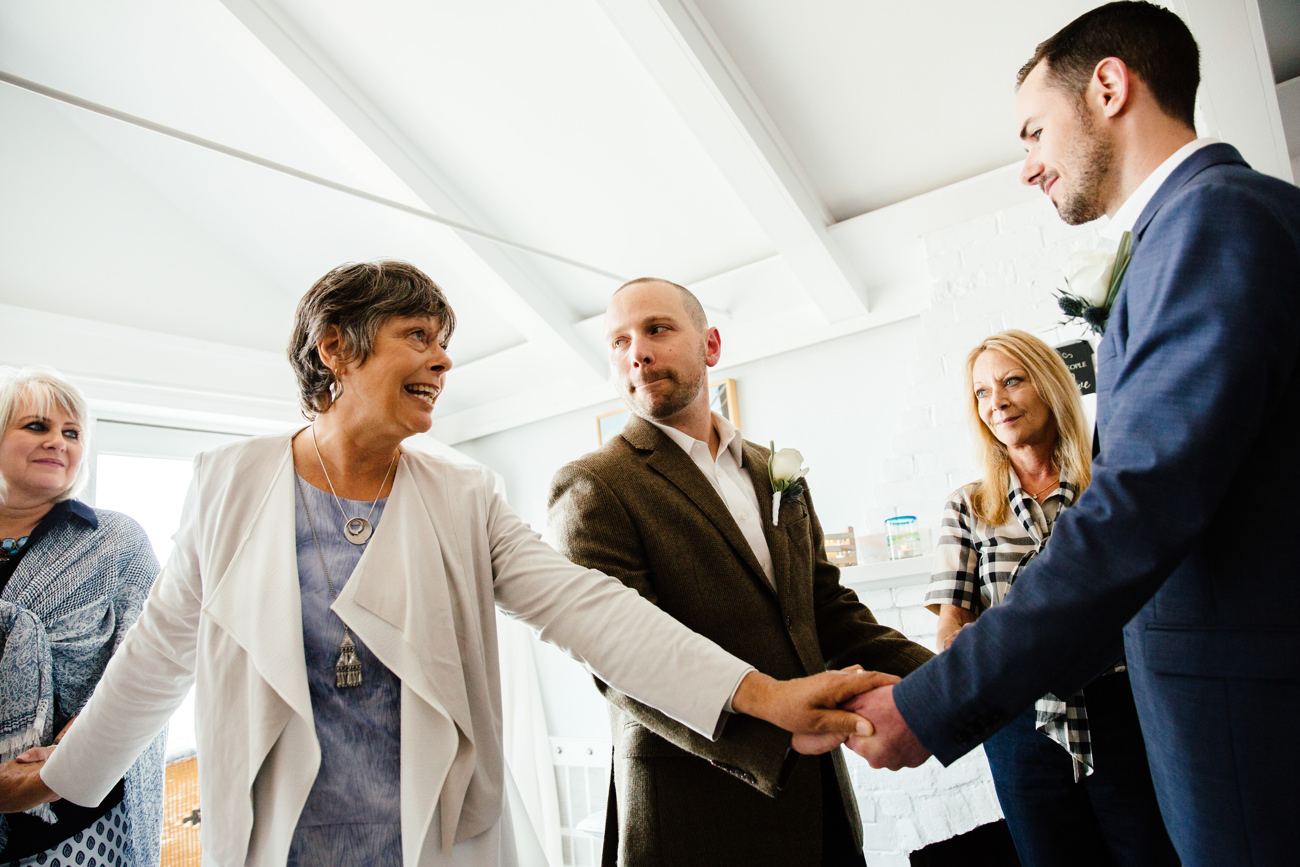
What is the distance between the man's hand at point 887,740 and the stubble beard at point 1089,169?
88 cm

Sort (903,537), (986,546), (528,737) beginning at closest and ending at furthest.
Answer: (986,546)
(903,537)
(528,737)

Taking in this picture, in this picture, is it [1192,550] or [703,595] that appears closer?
[1192,550]

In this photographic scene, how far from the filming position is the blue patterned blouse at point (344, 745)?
1.12 metres

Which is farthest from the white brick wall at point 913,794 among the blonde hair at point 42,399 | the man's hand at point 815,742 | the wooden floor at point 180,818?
the wooden floor at point 180,818

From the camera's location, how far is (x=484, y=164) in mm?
3973

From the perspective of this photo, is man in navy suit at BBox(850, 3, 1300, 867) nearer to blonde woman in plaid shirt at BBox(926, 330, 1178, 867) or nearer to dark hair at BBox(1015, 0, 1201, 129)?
dark hair at BBox(1015, 0, 1201, 129)

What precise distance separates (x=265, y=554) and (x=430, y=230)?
3077 mm

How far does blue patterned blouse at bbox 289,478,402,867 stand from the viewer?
1.12 meters

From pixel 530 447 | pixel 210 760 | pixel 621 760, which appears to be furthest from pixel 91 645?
pixel 530 447

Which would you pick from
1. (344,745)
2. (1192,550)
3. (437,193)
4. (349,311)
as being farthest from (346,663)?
(437,193)

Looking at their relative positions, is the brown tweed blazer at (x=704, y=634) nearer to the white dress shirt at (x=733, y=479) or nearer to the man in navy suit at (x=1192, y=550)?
the white dress shirt at (x=733, y=479)

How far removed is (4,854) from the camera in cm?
156

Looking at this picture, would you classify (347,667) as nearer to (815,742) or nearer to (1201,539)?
(815,742)

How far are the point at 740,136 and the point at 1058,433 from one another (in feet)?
5.68
